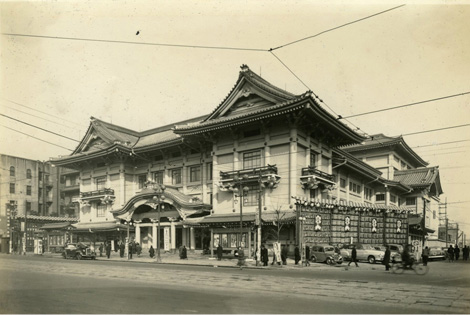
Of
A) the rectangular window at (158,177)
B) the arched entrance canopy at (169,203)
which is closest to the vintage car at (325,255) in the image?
the arched entrance canopy at (169,203)

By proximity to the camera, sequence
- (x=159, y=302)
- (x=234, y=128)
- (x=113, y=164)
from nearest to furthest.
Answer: (x=159, y=302)
(x=234, y=128)
(x=113, y=164)

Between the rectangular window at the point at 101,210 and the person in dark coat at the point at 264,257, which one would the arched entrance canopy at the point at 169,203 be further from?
the person in dark coat at the point at 264,257

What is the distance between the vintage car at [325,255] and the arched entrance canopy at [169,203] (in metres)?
10.6

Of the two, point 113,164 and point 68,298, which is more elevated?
point 113,164

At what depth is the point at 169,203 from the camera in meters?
35.4

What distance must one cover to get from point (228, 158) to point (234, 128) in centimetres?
283

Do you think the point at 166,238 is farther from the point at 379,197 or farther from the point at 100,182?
the point at 379,197

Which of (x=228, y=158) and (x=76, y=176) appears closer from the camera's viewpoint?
(x=228, y=158)

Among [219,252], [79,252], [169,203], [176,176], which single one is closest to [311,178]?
[219,252]

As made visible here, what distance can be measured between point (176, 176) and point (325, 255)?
18.0 meters

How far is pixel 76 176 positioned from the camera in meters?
64.9

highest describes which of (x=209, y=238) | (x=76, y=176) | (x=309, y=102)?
(x=309, y=102)

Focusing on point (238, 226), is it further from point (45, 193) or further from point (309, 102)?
point (45, 193)

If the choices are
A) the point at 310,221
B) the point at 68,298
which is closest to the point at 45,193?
the point at 310,221
